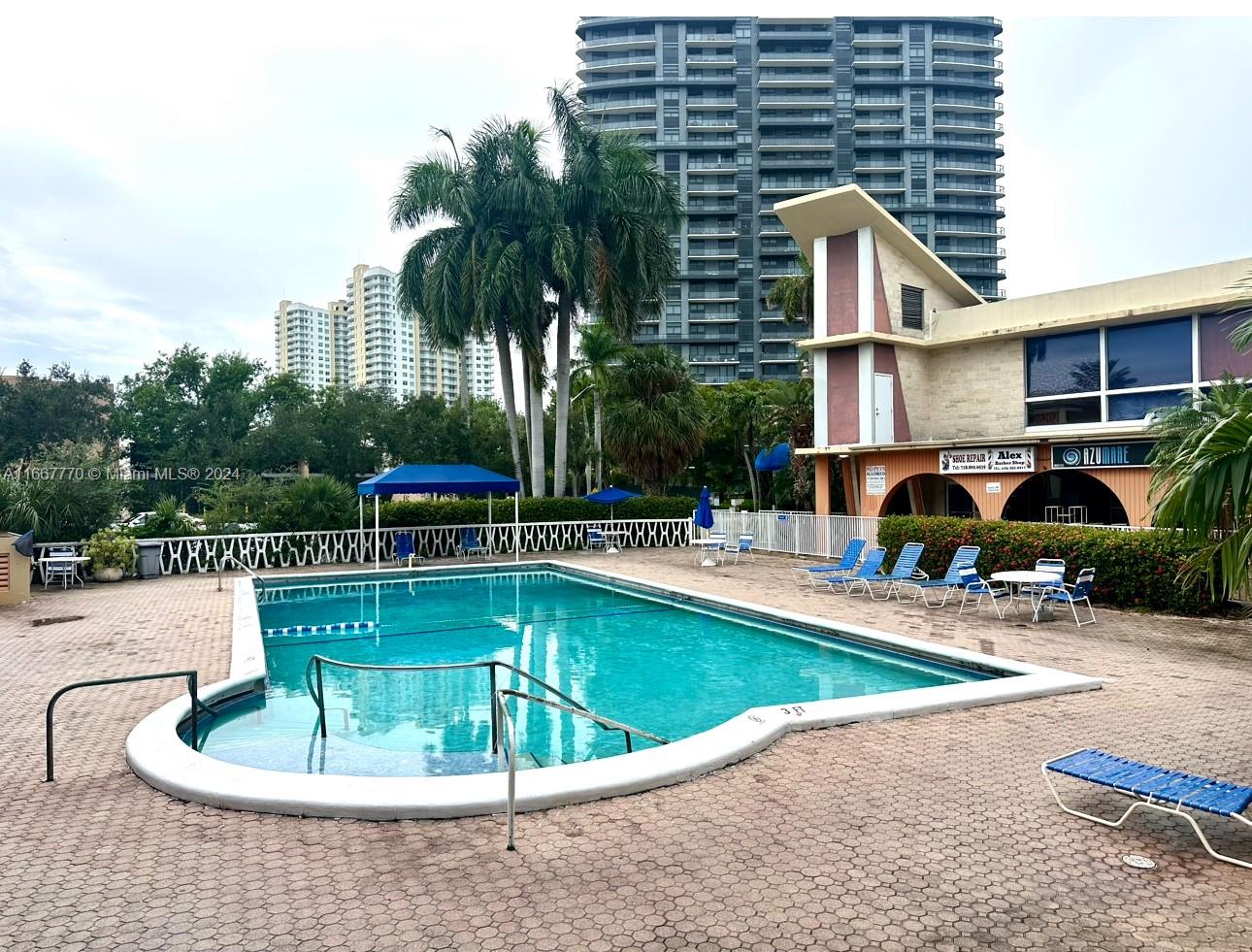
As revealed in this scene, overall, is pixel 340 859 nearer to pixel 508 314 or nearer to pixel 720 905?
pixel 720 905

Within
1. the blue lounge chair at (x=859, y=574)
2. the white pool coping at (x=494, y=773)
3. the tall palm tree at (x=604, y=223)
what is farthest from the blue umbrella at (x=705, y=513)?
the white pool coping at (x=494, y=773)

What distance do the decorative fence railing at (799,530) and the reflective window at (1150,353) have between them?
710 cm

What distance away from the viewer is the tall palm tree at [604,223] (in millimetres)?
27031

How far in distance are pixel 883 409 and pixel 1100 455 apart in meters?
6.21

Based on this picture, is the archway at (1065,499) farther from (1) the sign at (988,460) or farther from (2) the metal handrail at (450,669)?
(2) the metal handrail at (450,669)

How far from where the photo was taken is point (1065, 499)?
2373 cm

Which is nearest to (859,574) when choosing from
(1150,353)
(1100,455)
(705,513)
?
(1100,455)

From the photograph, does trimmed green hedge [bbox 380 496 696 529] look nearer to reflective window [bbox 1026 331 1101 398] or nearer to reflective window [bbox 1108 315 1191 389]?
reflective window [bbox 1026 331 1101 398]

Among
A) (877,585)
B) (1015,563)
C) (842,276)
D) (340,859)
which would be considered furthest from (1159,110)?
(340,859)

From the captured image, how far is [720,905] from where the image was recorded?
373cm

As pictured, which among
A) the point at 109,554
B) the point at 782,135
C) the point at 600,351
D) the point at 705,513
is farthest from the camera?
the point at 782,135

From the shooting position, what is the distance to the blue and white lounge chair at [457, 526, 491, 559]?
2336 centimetres

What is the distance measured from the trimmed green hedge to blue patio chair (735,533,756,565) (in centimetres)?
413

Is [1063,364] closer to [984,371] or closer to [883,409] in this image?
[984,371]
